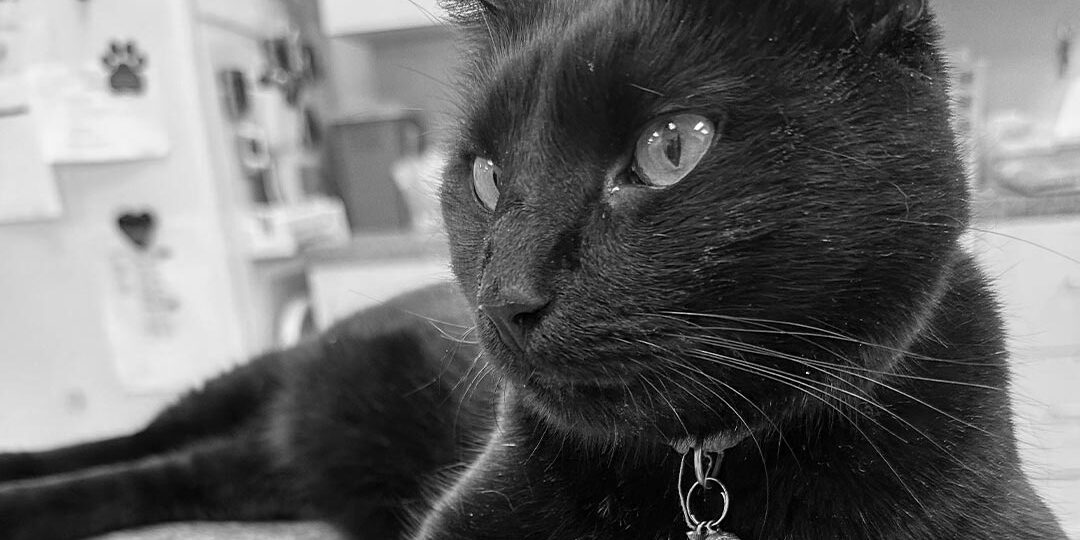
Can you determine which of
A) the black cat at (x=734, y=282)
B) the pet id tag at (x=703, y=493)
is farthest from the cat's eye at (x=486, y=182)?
the pet id tag at (x=703, y=493)

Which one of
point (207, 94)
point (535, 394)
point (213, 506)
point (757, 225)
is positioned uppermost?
point (207, 94)

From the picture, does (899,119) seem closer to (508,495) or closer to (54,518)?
(508,495)

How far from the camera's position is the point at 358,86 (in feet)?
6.74

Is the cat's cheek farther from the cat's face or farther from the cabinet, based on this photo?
the cabinet

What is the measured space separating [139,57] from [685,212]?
1.29 meters

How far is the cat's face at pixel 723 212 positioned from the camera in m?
0.39

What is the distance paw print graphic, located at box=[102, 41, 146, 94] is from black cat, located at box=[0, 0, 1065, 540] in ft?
3.52

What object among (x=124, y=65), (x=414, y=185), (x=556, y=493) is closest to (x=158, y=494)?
(x=556, y=493)

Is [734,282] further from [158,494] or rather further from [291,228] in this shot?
[291,228]

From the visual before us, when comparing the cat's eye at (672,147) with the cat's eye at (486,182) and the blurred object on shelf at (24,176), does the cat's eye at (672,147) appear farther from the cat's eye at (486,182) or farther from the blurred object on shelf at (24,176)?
the blurred object on shelf at (24,176)

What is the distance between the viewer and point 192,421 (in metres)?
1.01

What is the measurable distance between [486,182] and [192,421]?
723 mm


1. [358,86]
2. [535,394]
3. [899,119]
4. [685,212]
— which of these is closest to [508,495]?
[535,394]

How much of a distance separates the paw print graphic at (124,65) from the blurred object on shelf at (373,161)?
1.78 feet
